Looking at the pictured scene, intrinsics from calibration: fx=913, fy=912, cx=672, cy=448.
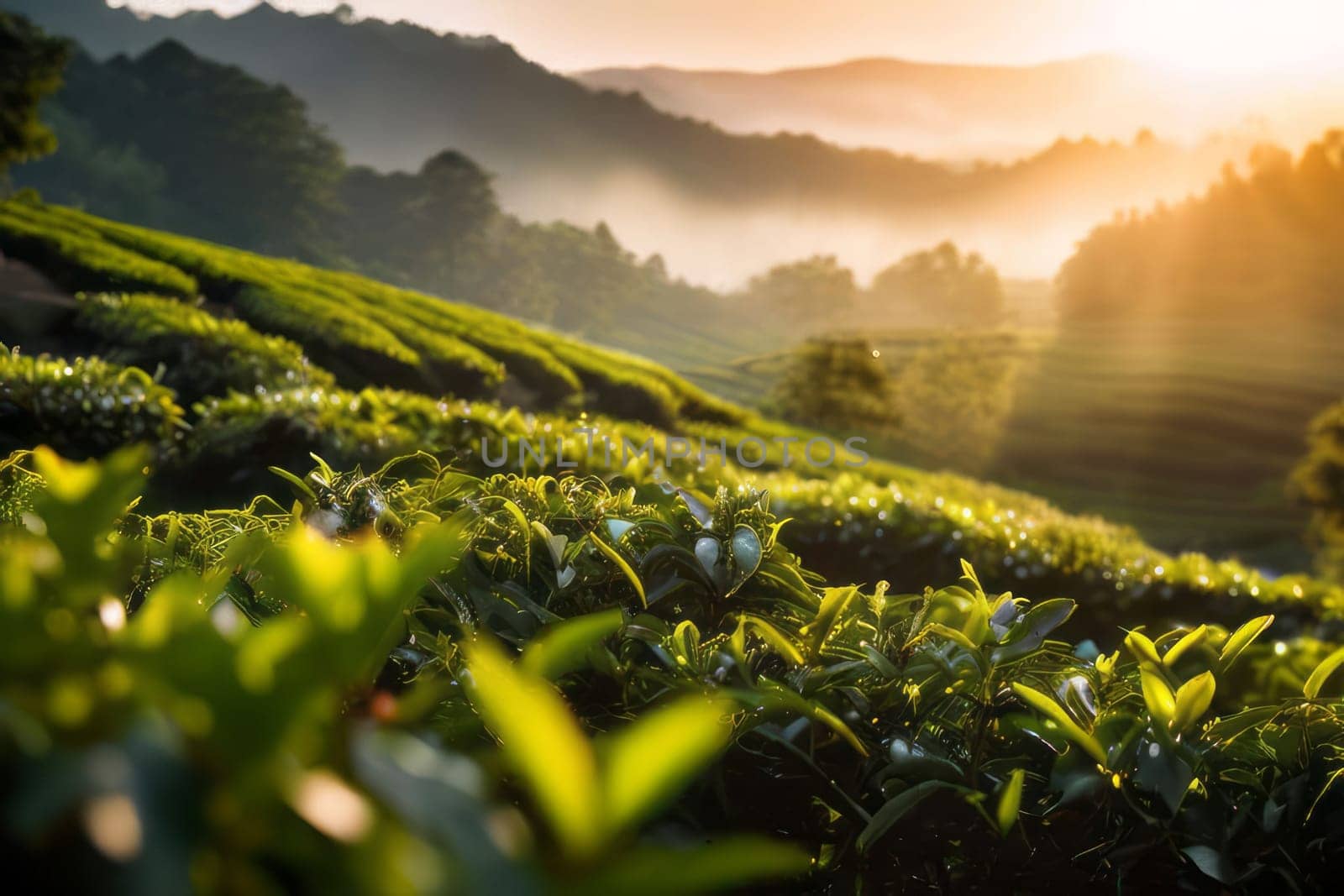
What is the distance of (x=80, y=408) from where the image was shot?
17.4 feet

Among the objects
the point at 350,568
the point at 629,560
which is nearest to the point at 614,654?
the point at 629,560

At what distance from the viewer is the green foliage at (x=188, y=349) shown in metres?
7.80

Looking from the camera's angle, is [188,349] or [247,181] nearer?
[188,349]

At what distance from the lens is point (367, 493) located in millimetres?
1627

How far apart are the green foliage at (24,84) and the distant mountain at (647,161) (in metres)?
56.1

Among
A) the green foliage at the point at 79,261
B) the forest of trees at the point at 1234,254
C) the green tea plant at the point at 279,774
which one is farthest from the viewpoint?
the forest of trees at the point at 1234,254

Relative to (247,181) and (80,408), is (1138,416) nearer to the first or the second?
(247,181)

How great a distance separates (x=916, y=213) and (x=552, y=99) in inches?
1501

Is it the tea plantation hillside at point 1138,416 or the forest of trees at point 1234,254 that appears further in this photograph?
the forest of trees at point 1234,254

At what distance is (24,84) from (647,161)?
74.6m

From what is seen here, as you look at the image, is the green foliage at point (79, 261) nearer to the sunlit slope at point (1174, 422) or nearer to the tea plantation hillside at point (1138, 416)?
the tea plantation hillside at point (1138, 416)

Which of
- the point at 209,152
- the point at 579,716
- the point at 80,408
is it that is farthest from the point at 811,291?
the point at 579,716

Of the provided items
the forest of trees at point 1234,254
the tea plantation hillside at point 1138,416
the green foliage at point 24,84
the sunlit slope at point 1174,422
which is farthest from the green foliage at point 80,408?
the forest of trees at point 1234,254

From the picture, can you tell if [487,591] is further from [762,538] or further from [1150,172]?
[1150,172]
